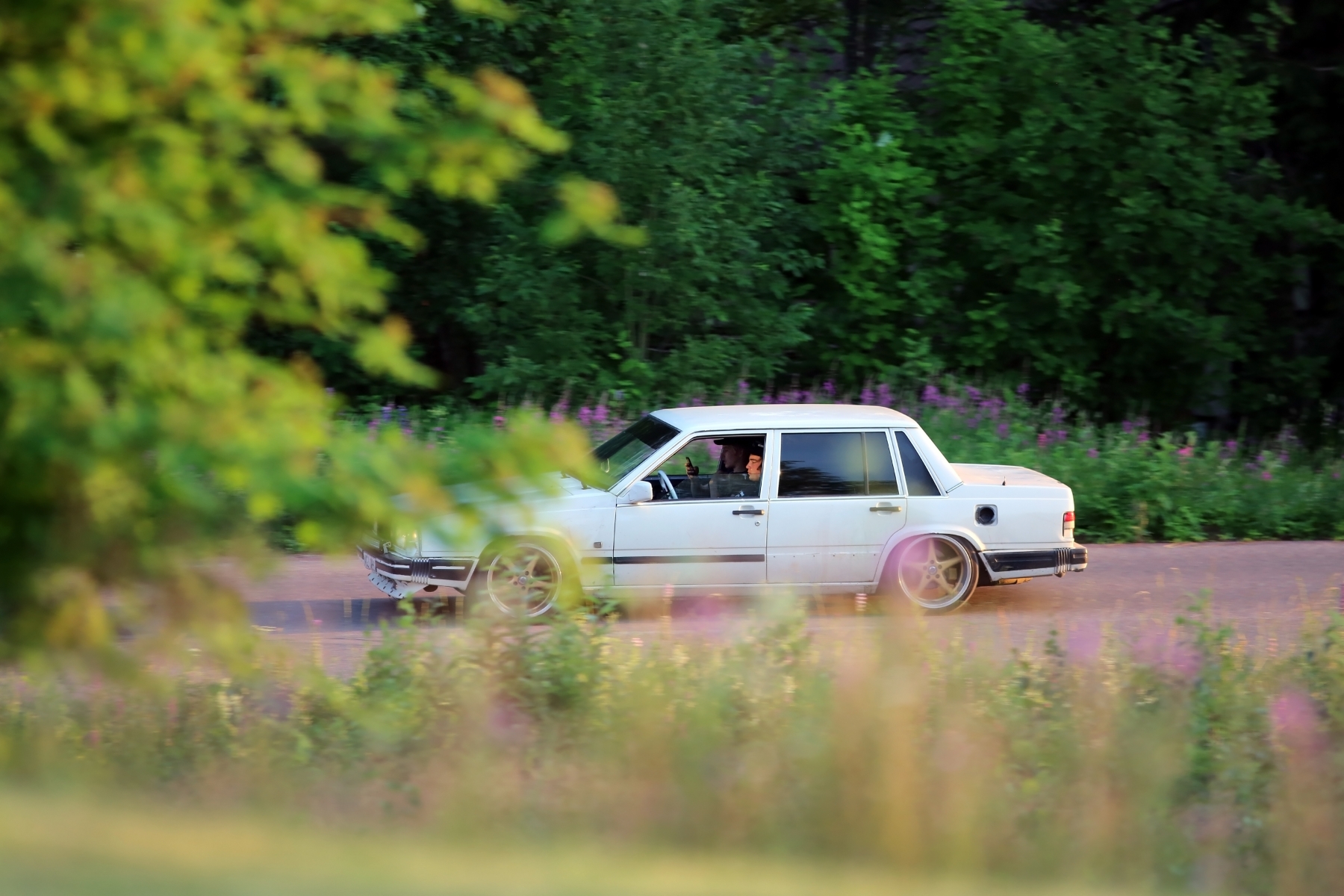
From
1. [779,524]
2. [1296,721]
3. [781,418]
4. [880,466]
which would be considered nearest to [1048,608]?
[880,466]

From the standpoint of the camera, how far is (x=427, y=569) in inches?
351

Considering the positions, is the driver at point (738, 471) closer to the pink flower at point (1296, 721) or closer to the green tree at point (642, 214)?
the pink flower at point (1296, 721)

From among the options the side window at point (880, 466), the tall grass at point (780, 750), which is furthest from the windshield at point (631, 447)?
the tall grass at point (780, 750)

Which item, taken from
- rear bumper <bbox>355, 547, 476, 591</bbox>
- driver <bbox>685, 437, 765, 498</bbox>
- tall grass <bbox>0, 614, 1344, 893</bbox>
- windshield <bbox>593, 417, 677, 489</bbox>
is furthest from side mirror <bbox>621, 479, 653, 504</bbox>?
tall grass <bbox>0, 614, 1344, 893</bbox>

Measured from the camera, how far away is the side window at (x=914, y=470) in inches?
372

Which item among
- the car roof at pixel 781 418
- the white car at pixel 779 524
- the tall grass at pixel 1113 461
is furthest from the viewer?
the tall grass at pixel 1113 461

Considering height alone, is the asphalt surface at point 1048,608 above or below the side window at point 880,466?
below

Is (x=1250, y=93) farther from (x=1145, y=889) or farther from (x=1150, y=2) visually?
(x=1145, y=889)

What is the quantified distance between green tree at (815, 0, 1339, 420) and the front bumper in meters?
9.45

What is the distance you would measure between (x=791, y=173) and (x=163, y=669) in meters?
13.7

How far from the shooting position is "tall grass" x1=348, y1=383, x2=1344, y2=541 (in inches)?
512

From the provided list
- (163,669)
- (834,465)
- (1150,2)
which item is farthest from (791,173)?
(163,669)

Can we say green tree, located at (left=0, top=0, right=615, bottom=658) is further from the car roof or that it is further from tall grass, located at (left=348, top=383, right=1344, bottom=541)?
tall grass, located at (left=348, top=383, right=1344, bottom=541)

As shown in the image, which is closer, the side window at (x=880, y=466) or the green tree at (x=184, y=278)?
the green tree at (x=184, y=278)
